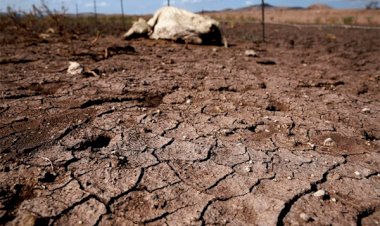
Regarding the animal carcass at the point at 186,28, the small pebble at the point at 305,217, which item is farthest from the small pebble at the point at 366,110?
the animal carcass at the point at 186,28

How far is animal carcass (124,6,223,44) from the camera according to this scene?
7016mm

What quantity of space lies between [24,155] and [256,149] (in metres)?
1.71

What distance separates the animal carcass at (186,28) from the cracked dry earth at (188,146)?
101 inches

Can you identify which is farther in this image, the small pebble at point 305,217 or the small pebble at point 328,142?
the small pebble at point 328,142

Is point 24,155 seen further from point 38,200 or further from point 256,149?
point 256,149

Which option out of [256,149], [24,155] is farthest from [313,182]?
[24,155]

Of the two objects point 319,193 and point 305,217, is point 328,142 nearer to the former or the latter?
point 319,193

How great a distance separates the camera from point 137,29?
7672 mm

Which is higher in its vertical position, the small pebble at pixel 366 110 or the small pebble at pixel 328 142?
the small pebble at pixel 366 110

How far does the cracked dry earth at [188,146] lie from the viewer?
181cm

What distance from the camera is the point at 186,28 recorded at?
23.1 feet

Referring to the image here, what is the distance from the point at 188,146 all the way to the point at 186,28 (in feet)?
16.4

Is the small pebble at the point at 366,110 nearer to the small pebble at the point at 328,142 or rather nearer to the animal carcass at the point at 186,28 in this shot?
the small pebble at the point at 328,142

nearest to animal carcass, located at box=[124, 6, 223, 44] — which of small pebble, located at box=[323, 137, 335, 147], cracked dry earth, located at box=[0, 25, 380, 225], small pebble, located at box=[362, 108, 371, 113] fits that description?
cracked dry earth, located at box=[0, 25, 380, 225]
